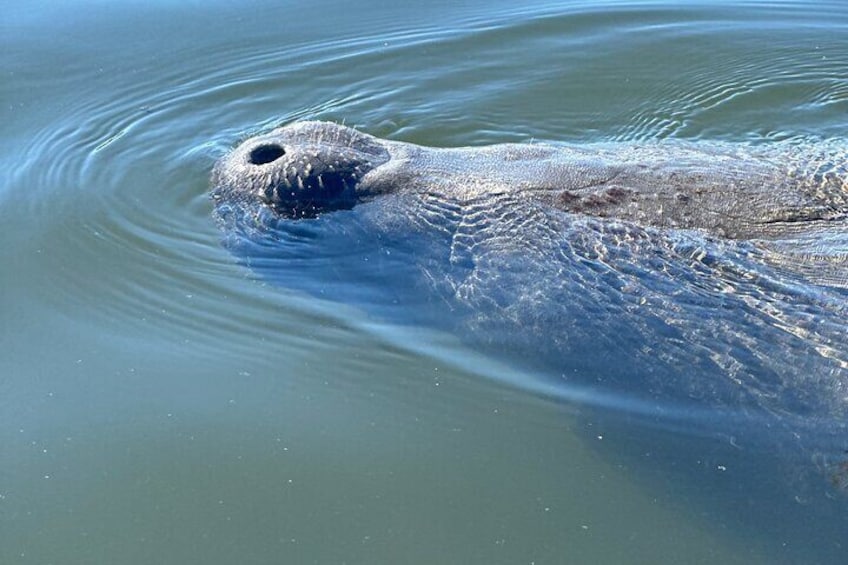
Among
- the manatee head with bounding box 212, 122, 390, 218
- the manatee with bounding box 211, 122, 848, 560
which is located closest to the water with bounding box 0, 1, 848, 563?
the manatee with bounding box 211, 122, 848, 560

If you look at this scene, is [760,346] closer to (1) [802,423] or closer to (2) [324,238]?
(1) [802,423]

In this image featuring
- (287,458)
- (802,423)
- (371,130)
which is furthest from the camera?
(371,130)

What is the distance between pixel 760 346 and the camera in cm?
525

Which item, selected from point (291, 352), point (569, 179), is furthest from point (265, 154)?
point (569, 179)

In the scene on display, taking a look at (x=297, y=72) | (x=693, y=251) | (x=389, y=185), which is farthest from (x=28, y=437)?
(x=297, y=72)

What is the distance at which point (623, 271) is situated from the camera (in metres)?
5.63

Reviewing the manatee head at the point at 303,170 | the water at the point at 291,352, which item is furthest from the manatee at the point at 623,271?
the water at the point at 291,352

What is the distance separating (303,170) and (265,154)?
0.38 m

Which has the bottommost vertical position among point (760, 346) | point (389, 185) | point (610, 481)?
point (610, 481)

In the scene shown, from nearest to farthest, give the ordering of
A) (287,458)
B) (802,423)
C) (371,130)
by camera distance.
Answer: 1. (802,423)
2. (287,458)
3. (371,130)

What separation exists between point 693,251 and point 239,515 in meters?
2.51

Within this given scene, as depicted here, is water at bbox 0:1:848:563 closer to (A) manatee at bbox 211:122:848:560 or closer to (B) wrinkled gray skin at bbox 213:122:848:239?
(A) manatee at bbox 211:122:848:560

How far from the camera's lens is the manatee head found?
20.6 feet

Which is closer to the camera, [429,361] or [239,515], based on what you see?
[239,515]
